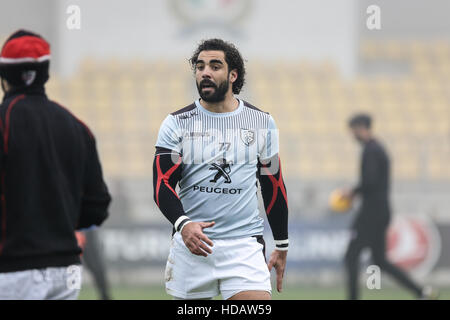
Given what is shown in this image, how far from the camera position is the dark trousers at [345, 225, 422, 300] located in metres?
10.1

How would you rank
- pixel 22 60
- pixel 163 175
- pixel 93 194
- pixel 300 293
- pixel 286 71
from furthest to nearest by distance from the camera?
pixel 286 71 < pixel 300 293 < pixel 163 175 < pixel 93 194 < pixel 22 60

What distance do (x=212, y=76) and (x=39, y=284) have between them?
1810 millimetres

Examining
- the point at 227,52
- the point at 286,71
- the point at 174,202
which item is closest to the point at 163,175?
the point at 174,202

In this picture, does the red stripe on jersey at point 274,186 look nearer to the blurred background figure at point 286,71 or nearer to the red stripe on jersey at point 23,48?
the red stripe on jersey at point 23,48

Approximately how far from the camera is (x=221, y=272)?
5070 millimetres

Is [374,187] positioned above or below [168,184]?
below

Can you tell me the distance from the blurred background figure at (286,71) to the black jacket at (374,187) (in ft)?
16.4

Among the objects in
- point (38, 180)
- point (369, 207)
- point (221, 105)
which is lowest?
point (369, 207)

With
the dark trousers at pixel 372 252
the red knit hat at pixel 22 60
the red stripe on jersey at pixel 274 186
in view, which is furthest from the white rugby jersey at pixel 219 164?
the dark trousers at pixel 372 252

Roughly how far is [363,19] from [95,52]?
6.46 meters

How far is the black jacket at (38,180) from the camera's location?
387cm

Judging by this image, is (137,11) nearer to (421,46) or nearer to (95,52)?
(95,52)

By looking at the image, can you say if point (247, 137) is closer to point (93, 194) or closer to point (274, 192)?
point (274, 192)
